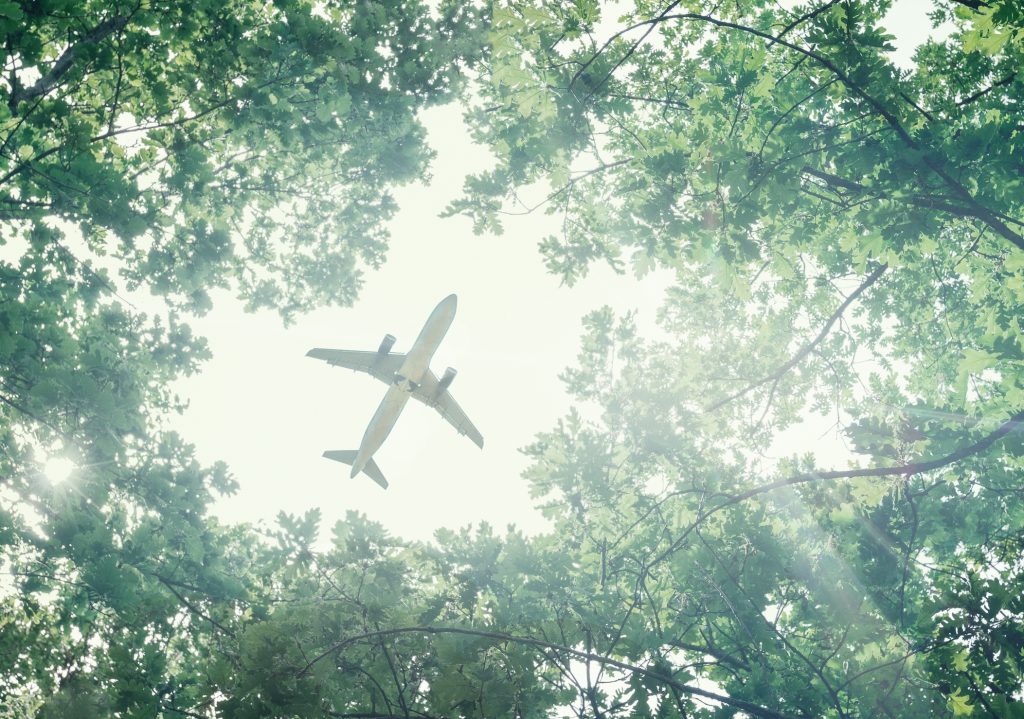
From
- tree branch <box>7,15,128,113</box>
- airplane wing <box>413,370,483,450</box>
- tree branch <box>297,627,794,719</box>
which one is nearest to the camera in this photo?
tree branch <box>297,627,794,719</box>

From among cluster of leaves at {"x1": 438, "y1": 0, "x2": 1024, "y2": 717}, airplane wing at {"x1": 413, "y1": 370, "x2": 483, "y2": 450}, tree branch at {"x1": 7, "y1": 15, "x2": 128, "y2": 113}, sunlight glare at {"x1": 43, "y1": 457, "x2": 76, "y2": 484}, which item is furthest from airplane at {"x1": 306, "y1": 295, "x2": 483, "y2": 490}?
tree branch at {"x1": 7, "y1": 15, "x2": 128, "y2": 113}

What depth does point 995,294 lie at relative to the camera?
8883mm

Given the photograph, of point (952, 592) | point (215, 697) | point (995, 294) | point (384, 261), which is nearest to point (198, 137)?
point (384, 261)

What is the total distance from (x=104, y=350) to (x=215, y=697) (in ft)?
31.6

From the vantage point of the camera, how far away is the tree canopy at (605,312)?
4.20 m

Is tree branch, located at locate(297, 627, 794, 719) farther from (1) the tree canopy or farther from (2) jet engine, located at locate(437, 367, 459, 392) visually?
(2) jet engine, located at locate(437, 367, 459, 392)

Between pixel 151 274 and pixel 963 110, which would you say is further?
pixel 151 274

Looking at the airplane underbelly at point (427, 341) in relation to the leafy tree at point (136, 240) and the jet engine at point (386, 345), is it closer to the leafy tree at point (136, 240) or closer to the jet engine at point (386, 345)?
the jet engine at point (386, 345)

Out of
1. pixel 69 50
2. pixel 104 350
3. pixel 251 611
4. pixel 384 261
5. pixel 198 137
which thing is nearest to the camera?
pixel 251 611

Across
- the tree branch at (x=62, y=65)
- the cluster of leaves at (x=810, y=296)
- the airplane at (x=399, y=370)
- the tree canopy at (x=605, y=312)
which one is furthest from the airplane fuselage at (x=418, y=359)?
the tree branch at (x=62, y=65)

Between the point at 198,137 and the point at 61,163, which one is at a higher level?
the point at 198,137

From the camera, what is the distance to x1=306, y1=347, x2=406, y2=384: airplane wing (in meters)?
16.9

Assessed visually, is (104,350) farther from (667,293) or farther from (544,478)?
(667,293)

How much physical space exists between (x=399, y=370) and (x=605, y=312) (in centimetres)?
674
